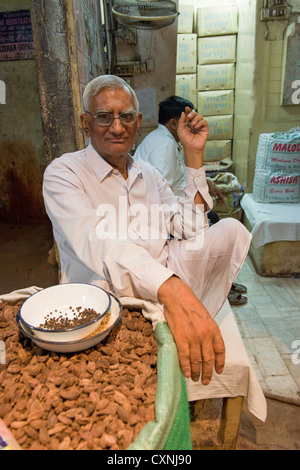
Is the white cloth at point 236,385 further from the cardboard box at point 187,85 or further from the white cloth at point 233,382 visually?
the cardboard box at point 187,85

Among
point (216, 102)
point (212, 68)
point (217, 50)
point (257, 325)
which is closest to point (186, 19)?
→ point (217, 50)


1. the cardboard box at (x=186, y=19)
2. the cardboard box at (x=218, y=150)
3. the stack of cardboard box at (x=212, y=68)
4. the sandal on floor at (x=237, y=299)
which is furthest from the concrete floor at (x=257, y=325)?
the cardboard box at (x=186, y=19)

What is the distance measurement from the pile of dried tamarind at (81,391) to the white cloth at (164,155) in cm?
191

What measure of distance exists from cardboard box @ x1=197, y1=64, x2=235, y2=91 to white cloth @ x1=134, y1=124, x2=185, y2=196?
2687 mm

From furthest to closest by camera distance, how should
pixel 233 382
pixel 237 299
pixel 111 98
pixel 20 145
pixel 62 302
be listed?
pixel 20 145 → pixel 237 299 → pixel 111 98 → pixel 233 382 → pixel 62 302

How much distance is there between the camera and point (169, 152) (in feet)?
9.42

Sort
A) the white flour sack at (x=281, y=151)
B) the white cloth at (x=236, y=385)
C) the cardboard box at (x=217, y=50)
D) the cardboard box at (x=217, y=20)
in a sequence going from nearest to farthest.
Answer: the white cloth at (x=236, y=385) < the white flour sack at (x=281, y=151) < the cardboard box at (x=217, y=20) < the cardboard box at (x=217, y=50)

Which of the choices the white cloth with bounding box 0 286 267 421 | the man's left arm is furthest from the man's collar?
the white cloth with bounding box 0 286 267 421

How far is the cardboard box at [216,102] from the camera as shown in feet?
17.5

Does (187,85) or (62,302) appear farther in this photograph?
(187,85)

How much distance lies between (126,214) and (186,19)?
4.59 meters

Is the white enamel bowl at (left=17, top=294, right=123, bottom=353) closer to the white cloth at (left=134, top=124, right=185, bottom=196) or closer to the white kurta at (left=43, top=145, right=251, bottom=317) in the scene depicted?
the white kurta at (left=43, top=145, right=251, bottom=317)

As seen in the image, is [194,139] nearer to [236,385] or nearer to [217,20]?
[236,385]

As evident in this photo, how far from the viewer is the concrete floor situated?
1.76 metres
